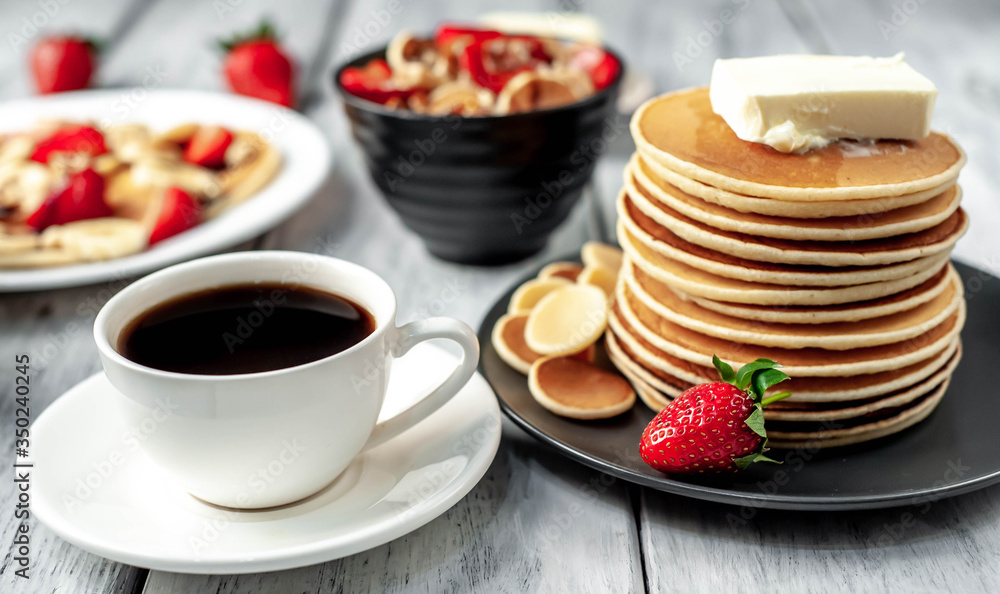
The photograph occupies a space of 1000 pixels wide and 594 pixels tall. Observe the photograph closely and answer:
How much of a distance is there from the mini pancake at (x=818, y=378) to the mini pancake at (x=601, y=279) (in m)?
0.22

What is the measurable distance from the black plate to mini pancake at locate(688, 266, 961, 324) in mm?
141

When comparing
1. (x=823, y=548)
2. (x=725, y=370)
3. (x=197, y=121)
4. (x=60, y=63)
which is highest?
A: (x=725, y=370)

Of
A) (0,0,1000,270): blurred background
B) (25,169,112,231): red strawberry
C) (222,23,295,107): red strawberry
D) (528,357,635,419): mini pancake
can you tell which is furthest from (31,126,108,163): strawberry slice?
(528,357,635,419): mini pancake

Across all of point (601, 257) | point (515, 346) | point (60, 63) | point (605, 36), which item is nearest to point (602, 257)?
point (601, 257)

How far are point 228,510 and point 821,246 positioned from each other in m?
0.64

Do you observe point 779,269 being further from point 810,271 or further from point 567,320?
point 567,320

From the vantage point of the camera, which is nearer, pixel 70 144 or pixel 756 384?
pixel 756 384

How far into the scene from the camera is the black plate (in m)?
0.83

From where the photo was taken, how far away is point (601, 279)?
1236mm

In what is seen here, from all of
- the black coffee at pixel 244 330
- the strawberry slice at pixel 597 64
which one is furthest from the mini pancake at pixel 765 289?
the strawberry slice at pixel 597 64

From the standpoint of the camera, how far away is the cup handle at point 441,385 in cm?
88

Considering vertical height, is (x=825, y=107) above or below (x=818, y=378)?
above

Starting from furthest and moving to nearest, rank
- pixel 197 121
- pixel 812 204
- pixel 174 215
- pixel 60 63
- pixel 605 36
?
pixel 605 36
pixel 60 63
pixel 197 121
pixel 174 215
pixel 812 204

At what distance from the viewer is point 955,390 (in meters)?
1.03
